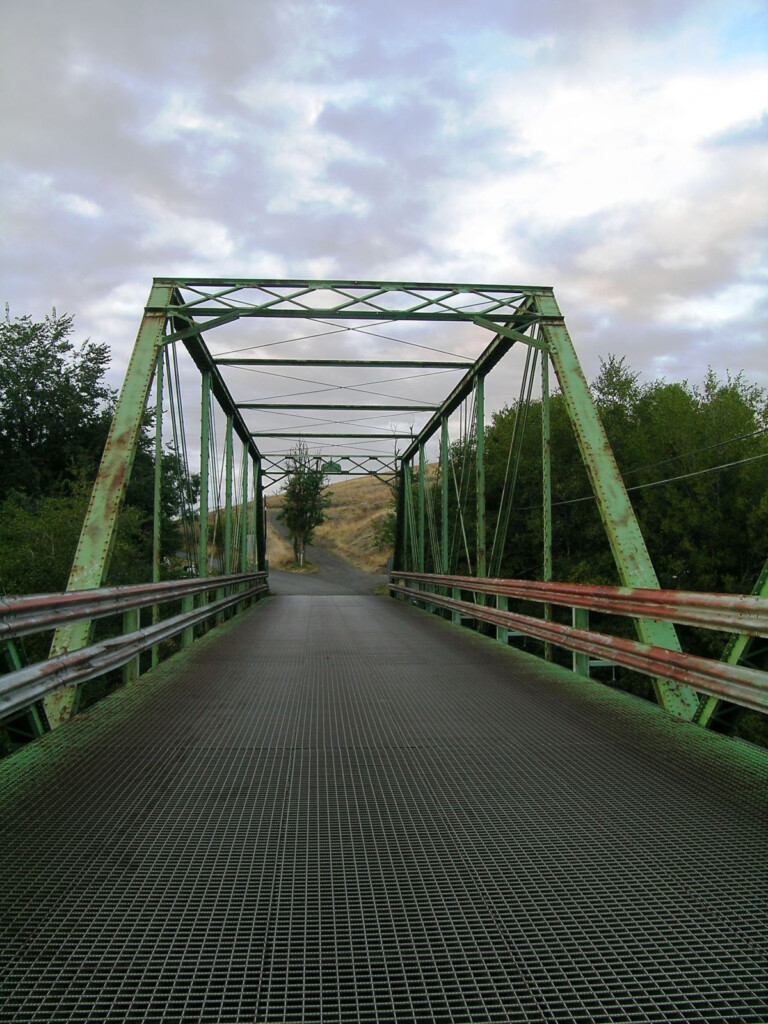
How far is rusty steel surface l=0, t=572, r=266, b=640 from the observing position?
3518 millimetres

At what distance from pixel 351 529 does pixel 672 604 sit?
285 feet

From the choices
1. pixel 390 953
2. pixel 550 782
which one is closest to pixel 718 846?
pixel 550 782

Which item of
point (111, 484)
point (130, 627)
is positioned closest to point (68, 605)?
point (130, 627)

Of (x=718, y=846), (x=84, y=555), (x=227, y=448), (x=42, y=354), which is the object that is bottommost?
(x=718, y=846)

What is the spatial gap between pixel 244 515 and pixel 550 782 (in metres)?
17.8

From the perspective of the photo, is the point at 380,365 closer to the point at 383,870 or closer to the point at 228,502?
the point at 228,502

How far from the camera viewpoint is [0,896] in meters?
2.42

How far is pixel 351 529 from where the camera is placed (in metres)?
91.1

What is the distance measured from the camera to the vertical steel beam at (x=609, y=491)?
615 centimetres

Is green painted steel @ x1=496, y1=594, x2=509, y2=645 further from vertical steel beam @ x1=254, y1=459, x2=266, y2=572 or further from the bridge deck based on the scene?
vertical steel beam @ x1=254, y1=459, x2=266, y2=572

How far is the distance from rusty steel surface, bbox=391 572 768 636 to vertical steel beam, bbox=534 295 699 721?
2.04 ft

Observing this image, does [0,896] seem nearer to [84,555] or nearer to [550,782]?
[550,782]

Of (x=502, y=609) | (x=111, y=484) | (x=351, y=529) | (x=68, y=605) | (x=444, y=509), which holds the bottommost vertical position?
(x=502, y=609)

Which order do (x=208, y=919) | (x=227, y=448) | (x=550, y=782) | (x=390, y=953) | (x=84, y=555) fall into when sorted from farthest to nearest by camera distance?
(x=227, y=448) → (x=84, y=555) → (x=550, y=782) → (x=208, y=919) → (x=390, y=953)
